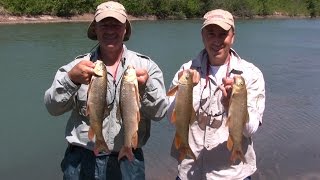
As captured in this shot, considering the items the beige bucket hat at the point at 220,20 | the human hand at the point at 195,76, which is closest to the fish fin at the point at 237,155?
the human hand at the point at 195,76

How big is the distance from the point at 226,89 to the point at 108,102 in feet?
3.25

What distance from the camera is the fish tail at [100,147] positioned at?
381cm

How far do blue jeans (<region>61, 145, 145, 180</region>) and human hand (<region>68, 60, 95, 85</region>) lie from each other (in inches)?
25.8

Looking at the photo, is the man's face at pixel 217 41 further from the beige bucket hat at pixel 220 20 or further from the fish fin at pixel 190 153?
the fish fin at pixel 190 153

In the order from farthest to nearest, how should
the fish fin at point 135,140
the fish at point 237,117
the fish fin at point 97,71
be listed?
the fish fin at point 135,140
the fish at point 237,117
the fish fin at point 97,71

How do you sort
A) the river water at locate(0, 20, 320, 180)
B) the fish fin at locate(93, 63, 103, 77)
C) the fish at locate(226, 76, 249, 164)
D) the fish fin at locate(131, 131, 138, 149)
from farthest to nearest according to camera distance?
the river water at locate(0, 20, 320, 180), the fish fin at locate(131, 131, 138, 149), the fish at locate(226, 76, 249, 164), the fish fin at locate(93, 63, 103, 77)

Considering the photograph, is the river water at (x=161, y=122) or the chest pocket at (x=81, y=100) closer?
the chest pocket at (x=81, y=100)

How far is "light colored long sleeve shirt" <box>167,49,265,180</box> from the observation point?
4031mm

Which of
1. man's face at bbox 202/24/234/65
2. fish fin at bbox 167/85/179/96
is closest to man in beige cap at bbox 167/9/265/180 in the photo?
man's face at bbox 202/24/234/65

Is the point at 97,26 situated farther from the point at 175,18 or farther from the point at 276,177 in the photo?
the point at 175,18

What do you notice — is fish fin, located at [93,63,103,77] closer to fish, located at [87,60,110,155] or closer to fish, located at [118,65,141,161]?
fish, located at [87,60,110,155]

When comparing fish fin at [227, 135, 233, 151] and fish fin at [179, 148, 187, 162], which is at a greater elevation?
fish fin at [227, 135, 233, 151]

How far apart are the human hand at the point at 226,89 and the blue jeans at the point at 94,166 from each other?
869mm

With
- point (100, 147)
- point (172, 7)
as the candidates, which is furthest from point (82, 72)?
point (172, 7)
